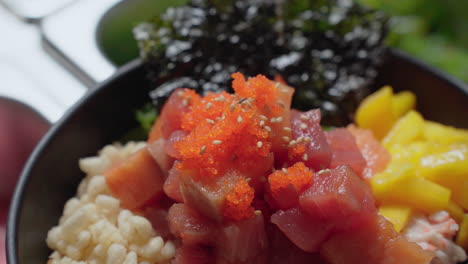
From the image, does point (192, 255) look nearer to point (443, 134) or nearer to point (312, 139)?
point (312, 139)

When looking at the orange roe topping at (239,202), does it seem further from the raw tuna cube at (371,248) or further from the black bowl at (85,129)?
the black bowl at (85,129)

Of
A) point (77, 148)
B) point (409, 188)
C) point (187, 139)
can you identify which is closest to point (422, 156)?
point (409, 188)

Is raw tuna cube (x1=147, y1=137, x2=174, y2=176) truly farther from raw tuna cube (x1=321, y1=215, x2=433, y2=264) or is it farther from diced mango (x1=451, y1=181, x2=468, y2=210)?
diced mango (x1=451, y1=181, x2=468, y2=210)

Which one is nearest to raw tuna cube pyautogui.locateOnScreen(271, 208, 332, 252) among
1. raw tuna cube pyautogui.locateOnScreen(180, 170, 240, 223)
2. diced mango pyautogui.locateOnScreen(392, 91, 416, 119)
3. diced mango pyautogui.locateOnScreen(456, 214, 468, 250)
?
raw tuna cube pyautogui.locateOnScreen(180, 170, 240, 223)

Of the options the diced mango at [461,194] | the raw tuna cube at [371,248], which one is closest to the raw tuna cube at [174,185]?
the raw tuna cube at [371,248]

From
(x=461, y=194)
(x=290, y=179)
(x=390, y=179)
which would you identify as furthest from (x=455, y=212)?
(x=290, y=179)

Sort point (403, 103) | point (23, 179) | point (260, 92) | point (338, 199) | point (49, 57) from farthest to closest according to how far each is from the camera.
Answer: point (49, 57), point (403, 103), point (23, 179), point (260, 92), point (338, 199)
